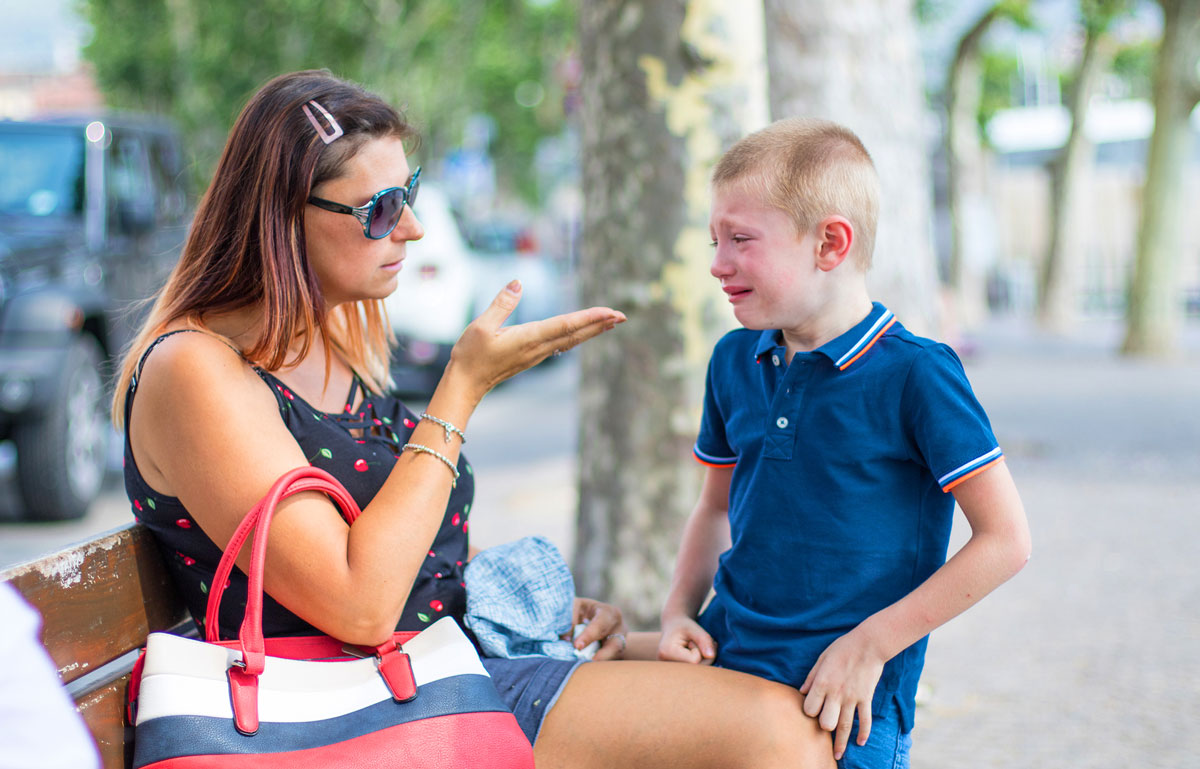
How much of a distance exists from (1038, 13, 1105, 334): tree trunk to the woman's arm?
58.3 ft

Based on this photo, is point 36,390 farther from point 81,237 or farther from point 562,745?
point 562,745

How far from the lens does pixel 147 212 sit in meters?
7.70

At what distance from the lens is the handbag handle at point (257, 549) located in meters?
1.65

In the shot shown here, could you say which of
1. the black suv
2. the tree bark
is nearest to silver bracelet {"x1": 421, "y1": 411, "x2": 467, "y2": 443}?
the black suv

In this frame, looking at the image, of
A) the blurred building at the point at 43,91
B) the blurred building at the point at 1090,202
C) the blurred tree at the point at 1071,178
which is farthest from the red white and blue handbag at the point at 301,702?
the blurred building at the point at 43,91

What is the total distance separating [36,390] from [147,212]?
68.0 inches

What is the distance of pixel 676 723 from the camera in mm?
1866

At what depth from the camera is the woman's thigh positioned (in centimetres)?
180

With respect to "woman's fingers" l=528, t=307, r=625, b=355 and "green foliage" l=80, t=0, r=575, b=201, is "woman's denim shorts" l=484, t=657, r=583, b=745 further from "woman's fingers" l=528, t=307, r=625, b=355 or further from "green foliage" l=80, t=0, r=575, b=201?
"green foliage" l=80, t=0, r=575, b=201

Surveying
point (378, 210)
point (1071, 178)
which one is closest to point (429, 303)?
point (378, 210)

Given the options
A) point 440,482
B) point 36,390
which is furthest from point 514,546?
point 36,390

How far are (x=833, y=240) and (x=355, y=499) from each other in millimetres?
926

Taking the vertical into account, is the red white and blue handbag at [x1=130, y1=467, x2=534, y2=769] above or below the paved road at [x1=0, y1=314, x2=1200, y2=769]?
above

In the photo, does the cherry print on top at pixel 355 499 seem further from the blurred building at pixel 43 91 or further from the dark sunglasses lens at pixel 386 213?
the blurred building at pixel 43 91
